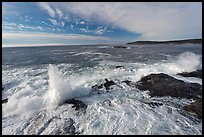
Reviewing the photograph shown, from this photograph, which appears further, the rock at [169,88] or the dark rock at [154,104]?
the rock at [169,88]

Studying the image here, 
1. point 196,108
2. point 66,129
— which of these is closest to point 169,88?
point 196,108

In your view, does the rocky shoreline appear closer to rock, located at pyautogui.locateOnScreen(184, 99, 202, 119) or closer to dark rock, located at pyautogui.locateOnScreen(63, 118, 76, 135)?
rock, located at pyautogui.locateOnScreen(184, 99, 202, 119)

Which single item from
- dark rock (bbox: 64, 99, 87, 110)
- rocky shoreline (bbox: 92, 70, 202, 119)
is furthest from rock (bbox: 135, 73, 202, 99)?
dark rock (bbox: 64, 99, 87, 110)

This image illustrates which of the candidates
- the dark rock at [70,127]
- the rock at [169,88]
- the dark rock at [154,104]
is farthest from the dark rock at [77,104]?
the rock at [169,88]

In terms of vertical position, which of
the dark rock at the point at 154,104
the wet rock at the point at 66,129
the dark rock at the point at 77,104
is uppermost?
the dark rock at the point at 154,104

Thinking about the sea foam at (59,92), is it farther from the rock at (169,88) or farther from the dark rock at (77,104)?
the rock at (169,88)

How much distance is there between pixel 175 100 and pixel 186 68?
9.29 meters

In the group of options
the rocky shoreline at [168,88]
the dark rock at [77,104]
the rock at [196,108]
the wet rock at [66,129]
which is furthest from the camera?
the rocky shoreline at [168,88]

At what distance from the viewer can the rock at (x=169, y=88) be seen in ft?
32.1

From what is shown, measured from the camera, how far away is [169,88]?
10414 mm

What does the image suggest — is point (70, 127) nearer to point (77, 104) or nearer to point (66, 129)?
point (66, 129)

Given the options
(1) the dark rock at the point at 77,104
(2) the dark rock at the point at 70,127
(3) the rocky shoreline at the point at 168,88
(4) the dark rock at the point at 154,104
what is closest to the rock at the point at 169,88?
(3) the rocky shoreline at the point at 168,88

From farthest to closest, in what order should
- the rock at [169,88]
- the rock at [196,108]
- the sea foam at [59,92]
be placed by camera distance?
the rock at [169,88], the sea foam at [59,92], the rock at [196,108]

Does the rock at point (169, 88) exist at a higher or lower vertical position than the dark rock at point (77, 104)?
higher
